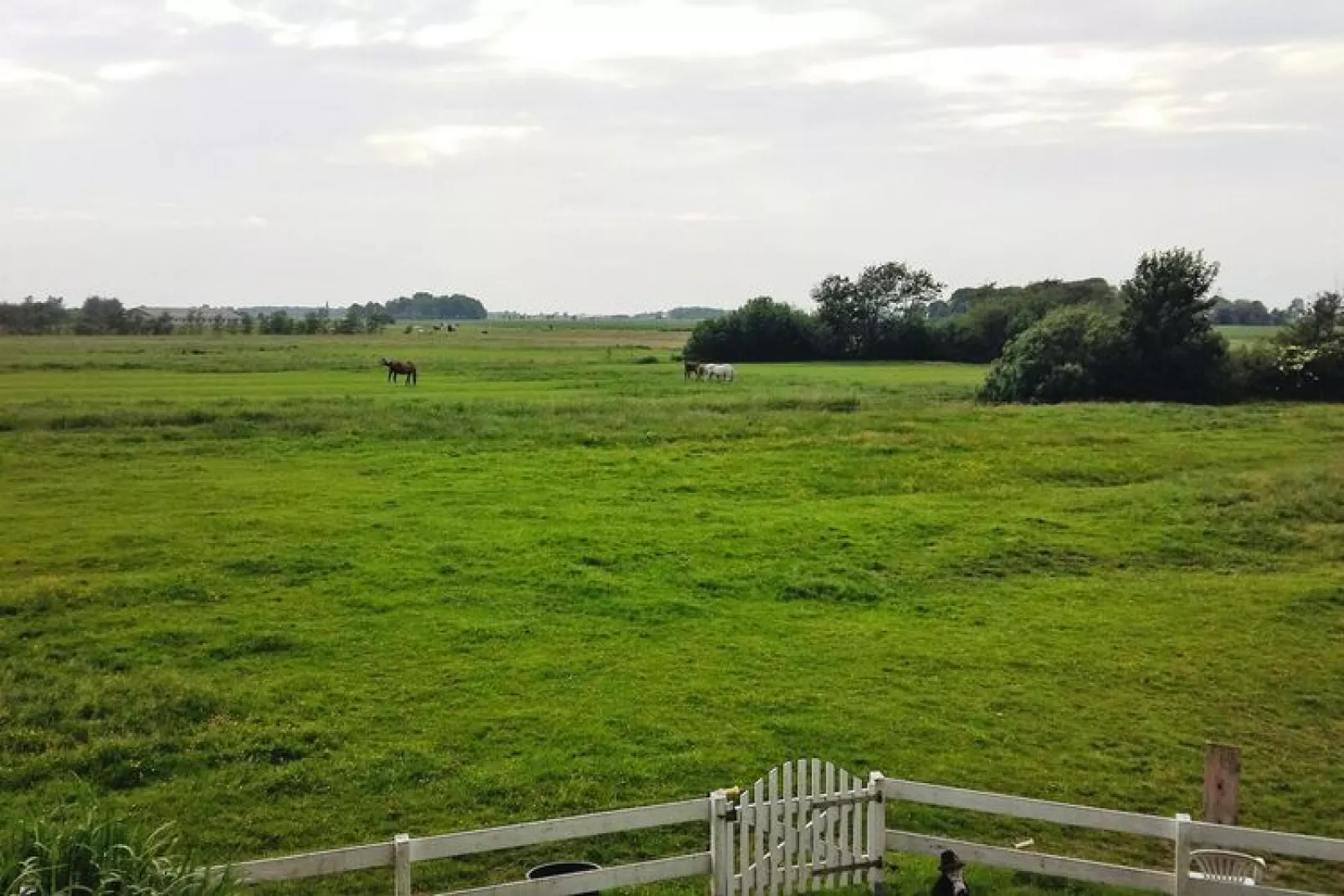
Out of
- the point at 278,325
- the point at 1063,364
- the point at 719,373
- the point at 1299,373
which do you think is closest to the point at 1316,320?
the point at 1299,373

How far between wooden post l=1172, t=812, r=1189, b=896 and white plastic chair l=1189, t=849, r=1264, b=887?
29.3 inches

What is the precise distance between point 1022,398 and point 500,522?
134 feet

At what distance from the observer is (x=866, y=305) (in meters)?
104

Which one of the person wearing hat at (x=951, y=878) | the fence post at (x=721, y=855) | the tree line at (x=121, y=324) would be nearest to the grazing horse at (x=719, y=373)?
the fence post at (x=721, y=855)

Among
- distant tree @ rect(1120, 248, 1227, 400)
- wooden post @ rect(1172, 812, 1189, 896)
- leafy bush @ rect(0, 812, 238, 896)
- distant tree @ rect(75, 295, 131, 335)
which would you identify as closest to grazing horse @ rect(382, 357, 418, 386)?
distant tree @ rect(1120, 248, 1227, 400)

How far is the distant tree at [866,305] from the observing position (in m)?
102

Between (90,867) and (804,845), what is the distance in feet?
18.8

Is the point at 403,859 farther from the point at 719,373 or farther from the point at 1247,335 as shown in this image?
the point at 1247,335

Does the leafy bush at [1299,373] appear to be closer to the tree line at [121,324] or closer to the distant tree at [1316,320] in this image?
the distant tree at [1316,320]

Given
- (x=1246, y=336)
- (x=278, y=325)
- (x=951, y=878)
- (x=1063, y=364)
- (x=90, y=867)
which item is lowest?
(x=951, y=878)

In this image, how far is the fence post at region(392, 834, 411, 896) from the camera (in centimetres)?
837

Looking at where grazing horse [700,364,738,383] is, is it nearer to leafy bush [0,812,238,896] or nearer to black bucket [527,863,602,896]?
black bucket [527,863,602,896]

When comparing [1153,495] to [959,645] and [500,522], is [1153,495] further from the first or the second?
[500,522]

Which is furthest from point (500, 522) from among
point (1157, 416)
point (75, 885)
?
point (1157, 416)
